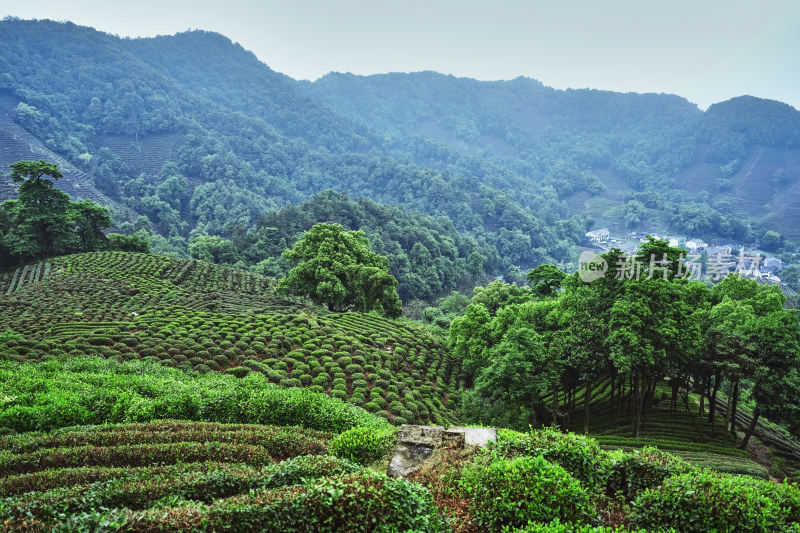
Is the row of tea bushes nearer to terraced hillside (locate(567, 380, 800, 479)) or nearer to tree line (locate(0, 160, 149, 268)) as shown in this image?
terraced hillside (locate(567, 380, 800, 479))

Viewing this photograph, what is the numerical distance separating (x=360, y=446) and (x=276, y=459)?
5.11ft

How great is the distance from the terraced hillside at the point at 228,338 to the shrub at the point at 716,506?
489 inches

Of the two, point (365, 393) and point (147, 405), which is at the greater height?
point (147, 405)

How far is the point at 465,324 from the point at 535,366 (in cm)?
525

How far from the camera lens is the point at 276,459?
8250mm

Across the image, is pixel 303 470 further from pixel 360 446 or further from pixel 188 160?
pixel 188 160

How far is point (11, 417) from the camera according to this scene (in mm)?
9320

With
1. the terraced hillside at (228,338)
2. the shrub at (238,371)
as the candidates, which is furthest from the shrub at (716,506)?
the shrub at (238,371)

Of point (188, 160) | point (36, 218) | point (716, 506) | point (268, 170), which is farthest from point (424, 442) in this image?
point (268, 170)

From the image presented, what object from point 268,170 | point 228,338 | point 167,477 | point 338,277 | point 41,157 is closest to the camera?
point 167,477

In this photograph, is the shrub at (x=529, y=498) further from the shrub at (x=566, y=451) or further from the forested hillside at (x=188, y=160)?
the forested hillside at (x=188, y=160)

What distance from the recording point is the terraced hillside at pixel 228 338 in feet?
60.1

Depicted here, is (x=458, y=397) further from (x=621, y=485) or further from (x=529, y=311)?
(x=621, y=485)

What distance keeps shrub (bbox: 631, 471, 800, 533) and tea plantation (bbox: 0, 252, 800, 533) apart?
2cm
